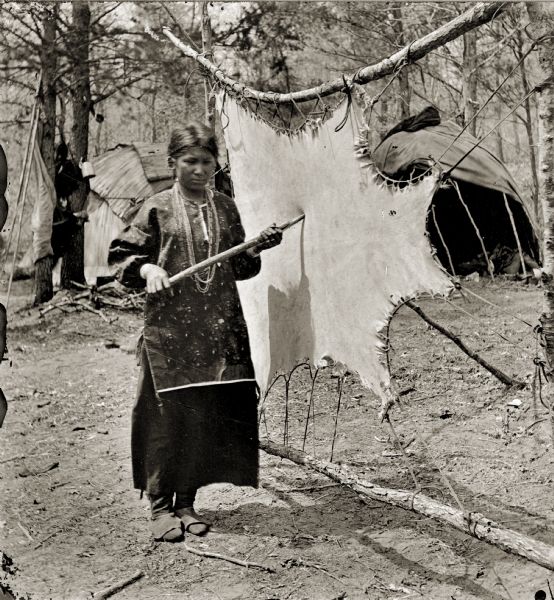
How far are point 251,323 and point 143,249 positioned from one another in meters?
0.75

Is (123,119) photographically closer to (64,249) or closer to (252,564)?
(64,249)

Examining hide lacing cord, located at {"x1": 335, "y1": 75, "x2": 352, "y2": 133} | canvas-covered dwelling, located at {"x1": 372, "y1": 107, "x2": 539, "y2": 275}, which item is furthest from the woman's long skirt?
canvas-covered dwelling, located at {"x1": 372, "y1": 107, "x2": 539, "y2": 275}

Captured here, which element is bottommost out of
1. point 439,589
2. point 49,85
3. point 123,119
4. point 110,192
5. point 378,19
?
point 439,589

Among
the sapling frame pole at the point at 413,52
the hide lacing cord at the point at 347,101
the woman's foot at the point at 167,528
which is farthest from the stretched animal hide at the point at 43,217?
the hide lacing cord at the point at 347,101

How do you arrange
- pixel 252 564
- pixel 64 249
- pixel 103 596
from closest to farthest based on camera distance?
pixel 103 596 → pixel 252 564 → pixel 64 249

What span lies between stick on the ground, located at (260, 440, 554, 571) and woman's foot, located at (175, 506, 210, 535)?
0.58 metres

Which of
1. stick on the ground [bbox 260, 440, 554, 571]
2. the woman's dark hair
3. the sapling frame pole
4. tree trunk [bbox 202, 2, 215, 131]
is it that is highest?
tree trunk [bbox 202, 2, 215, 131]

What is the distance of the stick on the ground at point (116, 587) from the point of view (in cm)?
237

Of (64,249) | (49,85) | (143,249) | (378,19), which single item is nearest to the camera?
(143,249)

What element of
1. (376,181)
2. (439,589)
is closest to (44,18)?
(376,181)

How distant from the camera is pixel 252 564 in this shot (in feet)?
8.34

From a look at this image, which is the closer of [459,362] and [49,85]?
[49,85]

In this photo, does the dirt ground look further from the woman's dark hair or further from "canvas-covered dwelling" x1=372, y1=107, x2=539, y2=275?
"canvas-covered dwelling" x1=372, y1=107, x2=539, y2=275

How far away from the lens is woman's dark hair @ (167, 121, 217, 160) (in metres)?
2.72
